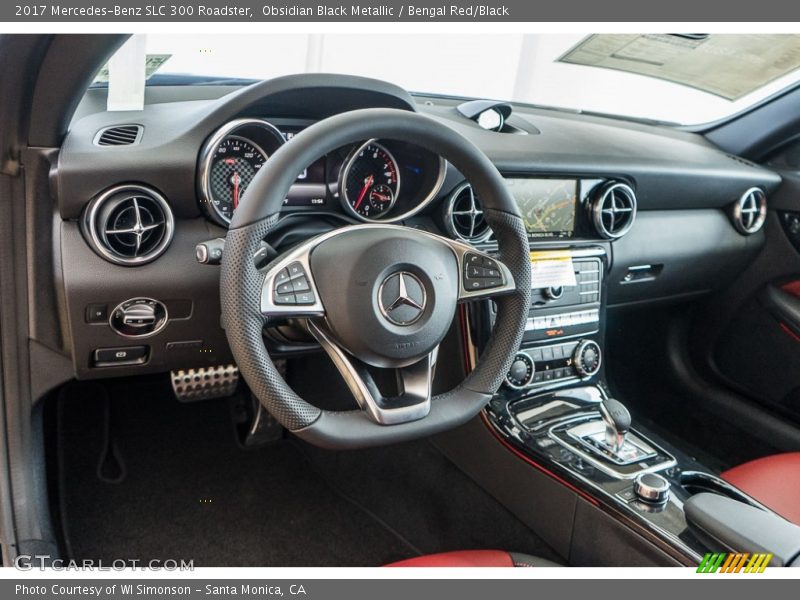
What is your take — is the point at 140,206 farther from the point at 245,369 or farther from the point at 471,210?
the point at 471,210

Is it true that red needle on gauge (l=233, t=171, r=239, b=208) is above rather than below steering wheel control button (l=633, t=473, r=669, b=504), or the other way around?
above

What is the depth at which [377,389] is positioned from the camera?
1.15 m

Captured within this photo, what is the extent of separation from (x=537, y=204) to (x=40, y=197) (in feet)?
3.53

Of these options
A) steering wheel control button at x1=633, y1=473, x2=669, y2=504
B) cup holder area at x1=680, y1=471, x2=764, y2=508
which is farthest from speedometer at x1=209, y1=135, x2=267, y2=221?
cup holder area at x1=680, y1=471, x2=764, y2=508

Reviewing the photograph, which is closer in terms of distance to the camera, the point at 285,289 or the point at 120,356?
the point at 285,289

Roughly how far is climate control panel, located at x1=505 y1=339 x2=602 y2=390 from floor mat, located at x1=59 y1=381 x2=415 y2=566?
55 cm

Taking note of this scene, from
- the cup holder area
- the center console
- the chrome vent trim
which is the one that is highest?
the chrome vent trim

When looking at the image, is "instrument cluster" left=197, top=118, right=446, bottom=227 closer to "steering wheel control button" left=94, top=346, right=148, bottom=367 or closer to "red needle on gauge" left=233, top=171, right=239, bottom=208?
"red needle on gauge" left=233, top=171, right=239, bottom=208

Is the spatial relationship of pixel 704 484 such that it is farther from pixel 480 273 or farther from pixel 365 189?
pixel 365 189

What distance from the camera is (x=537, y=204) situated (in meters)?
1.73

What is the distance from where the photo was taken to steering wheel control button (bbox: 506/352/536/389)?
1640 millimetres

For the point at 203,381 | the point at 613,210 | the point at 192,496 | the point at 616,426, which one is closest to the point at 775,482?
the point at 616,426

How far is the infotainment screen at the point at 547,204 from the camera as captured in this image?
171 centimetres

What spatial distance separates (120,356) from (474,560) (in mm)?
742
